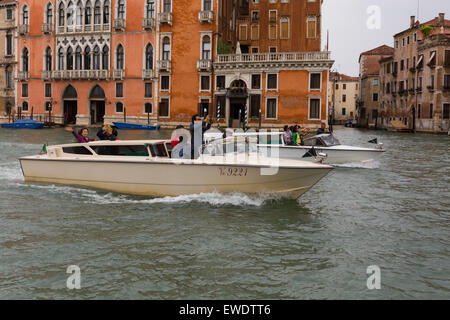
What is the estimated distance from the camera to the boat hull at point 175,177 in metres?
9.21

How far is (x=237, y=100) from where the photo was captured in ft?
134

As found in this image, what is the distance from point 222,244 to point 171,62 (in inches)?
1451

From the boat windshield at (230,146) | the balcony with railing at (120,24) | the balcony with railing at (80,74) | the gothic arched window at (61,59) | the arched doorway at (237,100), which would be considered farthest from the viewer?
the gothic arched window at (61,59)

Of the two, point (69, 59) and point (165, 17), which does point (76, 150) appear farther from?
point (69, 59)

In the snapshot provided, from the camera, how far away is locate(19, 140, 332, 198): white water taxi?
9195 mm

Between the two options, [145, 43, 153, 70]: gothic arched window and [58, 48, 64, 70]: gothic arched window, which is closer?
[145, 43, 153, 70]: gothic arched window

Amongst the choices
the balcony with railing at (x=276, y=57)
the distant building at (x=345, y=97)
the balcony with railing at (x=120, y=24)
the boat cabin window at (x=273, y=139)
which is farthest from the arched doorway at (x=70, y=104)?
the distant building at (x=345, y=97)

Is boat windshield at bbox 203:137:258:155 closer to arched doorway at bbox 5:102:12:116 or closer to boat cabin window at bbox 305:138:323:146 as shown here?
boat cabin window at bbox 305:138:323:146

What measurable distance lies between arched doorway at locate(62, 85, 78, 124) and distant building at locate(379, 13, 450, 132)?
35.2m

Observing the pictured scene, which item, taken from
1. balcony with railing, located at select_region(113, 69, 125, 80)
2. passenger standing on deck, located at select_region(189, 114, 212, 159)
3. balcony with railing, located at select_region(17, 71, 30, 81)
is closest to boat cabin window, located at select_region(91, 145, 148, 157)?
passenger standing on deck, located at select_region(189, 114, 212, 159)

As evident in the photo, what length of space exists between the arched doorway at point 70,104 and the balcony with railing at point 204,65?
531 inches

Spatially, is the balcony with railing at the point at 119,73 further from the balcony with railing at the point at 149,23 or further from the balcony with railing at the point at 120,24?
the balcony with railing at the point at 149,23

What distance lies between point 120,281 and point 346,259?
3.08 metres

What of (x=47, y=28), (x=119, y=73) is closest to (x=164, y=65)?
(x=119, y=73)
